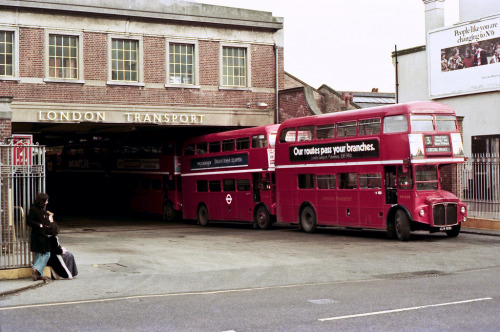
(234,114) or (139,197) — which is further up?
(234,114)

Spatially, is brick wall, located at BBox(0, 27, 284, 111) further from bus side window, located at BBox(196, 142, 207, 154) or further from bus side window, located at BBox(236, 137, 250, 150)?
bus side window, located at BBox(236, 137, 250, 150)

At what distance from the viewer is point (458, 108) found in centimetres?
3180

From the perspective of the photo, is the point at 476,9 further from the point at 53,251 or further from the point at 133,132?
the point at 53,251

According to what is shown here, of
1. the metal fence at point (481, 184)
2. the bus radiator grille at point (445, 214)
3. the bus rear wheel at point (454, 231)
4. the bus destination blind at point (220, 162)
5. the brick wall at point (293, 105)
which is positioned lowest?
the bus rear wheel at point (454, 231)

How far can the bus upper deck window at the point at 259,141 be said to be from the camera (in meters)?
26.9

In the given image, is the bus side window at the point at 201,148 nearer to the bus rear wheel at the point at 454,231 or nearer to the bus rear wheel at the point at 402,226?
the bus rear wheel at the point at 402,226

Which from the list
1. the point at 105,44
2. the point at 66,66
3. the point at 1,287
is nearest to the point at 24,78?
the point at 66,66

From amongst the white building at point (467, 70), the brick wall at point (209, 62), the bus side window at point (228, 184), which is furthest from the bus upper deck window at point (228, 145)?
the white building at point (467, 70)

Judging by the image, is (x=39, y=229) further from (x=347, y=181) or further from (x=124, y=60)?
(x=124, y=60)

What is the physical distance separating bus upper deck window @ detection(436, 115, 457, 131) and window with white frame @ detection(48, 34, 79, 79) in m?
15.0

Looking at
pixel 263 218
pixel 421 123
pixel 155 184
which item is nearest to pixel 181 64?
pixel 155 184

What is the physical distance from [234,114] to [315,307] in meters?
22.1

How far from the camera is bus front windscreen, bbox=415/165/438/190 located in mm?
20656

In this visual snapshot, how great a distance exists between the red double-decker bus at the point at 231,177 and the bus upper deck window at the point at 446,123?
731 centimetres
